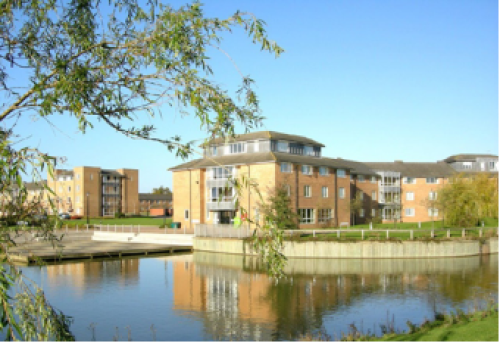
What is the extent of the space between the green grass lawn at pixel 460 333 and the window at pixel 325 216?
33578mm

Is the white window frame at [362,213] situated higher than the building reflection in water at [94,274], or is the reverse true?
the white window frame at [362,213]

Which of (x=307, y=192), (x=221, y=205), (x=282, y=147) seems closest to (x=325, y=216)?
(x=307, y=192)

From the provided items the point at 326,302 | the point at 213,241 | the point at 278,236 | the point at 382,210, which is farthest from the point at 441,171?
the point at 278,236

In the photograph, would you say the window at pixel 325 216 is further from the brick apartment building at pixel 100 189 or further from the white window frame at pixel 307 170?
the brick apartment building at pixel 100 189

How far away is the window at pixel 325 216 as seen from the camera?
4935 centimetres

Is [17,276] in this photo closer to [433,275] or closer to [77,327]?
[77,327]

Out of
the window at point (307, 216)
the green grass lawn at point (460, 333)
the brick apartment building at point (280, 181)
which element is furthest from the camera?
the window at point (307, 216)

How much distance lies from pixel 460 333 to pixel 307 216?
113 feet

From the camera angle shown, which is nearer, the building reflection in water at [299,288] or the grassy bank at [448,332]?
the grassy bank at [448,332]

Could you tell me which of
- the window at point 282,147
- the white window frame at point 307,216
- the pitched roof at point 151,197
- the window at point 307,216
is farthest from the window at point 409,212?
the pitched roof at point 151,197

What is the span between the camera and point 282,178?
45.2m

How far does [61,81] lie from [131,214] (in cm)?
10080

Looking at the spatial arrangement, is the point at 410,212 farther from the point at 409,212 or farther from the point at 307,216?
the point at 307,216

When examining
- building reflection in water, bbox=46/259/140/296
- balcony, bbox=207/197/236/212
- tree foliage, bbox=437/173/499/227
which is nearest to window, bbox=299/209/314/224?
balcony, bbox=207/197/236/212
